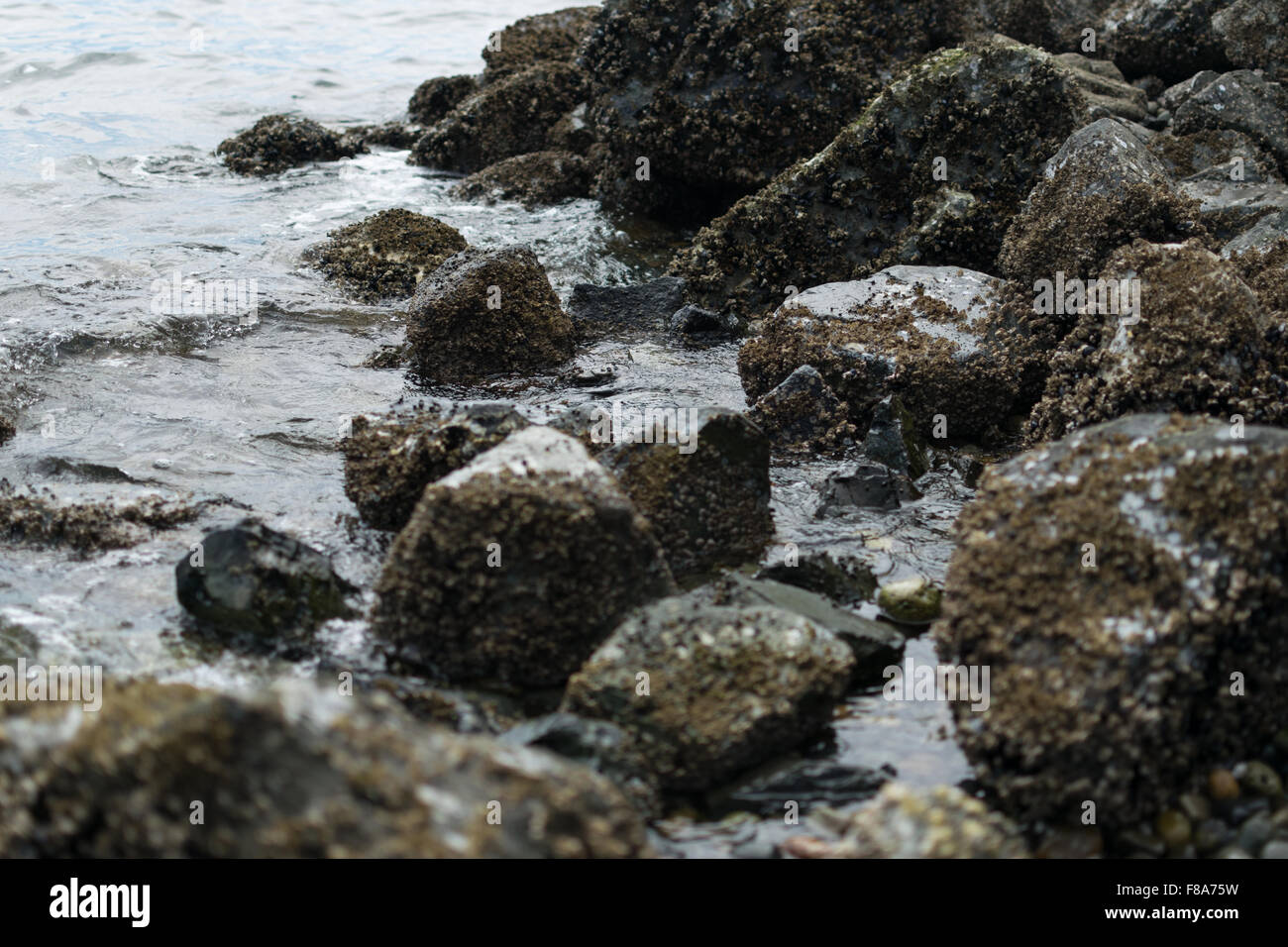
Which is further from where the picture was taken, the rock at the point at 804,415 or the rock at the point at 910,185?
the rock at the point at 910,185

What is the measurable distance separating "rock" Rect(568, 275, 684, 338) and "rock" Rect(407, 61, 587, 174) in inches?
242

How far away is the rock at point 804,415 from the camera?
856cm

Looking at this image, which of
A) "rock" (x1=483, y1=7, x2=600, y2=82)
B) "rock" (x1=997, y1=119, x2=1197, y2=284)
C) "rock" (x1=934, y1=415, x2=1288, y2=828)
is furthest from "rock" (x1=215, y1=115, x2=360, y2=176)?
"rock" (x1=934, y1=415, x2=1288, y2=828)

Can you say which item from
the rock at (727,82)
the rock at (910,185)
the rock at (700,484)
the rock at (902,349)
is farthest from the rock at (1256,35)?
the rock at (700,484)

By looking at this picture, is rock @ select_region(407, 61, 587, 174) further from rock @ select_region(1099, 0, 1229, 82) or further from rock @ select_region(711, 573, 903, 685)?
rock @ select_region(711, 573, 903, 685)

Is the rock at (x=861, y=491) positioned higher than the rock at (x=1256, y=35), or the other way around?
the rock at (x=1256, y=35)

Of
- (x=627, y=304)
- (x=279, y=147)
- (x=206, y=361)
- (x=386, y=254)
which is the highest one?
(x=279, y=147)

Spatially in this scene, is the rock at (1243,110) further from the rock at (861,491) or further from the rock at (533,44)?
the rock at (533,44)

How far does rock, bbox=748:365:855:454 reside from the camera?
8.56m

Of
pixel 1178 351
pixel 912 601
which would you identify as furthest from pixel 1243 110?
pixel 912 601

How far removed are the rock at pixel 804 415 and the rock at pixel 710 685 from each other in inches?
126

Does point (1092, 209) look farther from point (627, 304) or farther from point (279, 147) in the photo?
point (279, 147)

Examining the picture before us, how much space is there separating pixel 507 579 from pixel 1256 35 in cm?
1315

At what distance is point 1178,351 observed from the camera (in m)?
7.14
